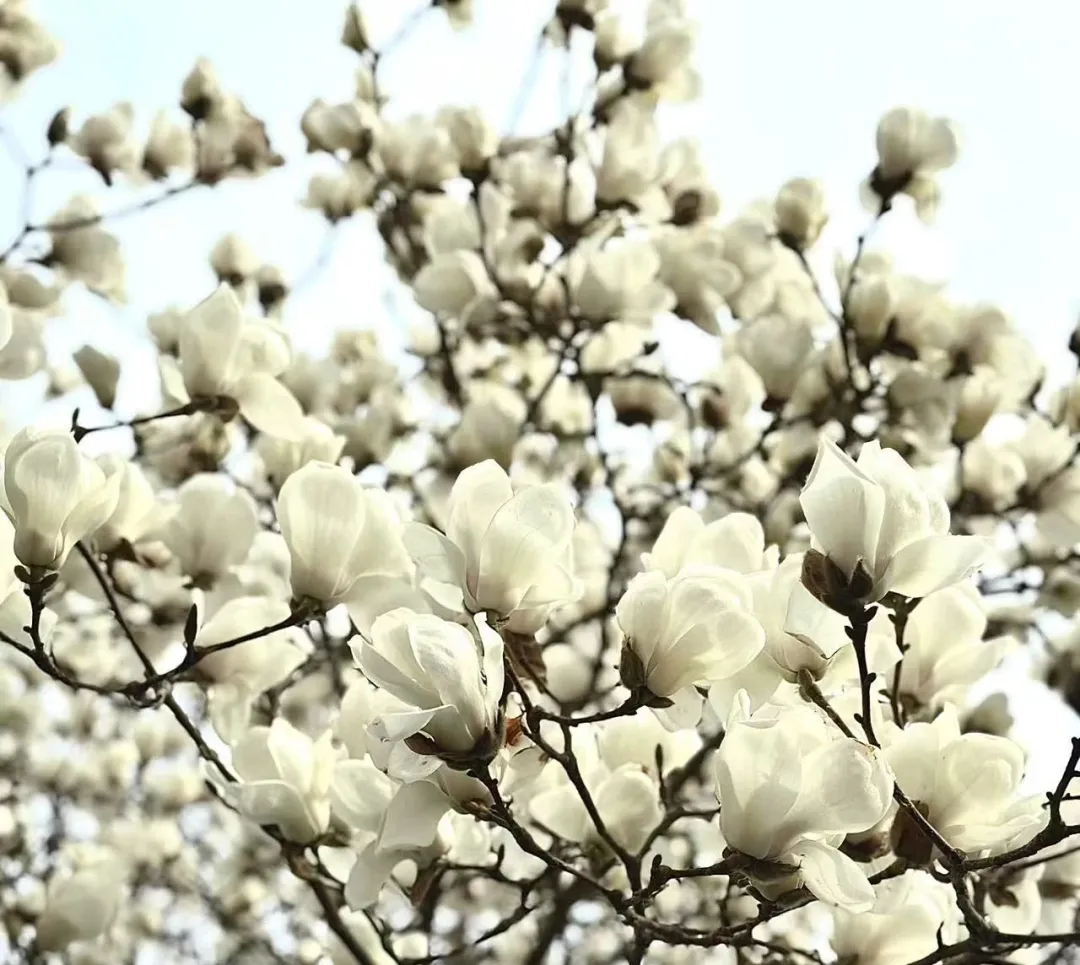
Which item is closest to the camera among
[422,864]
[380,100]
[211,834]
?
[422,864]

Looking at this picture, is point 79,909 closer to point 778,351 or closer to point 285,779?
point 285,779

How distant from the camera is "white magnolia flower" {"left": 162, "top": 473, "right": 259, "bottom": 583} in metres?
0.98

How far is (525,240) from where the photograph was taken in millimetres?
1629

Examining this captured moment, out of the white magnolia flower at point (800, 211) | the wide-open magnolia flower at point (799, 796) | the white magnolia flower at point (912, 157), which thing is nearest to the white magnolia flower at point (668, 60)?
the white magnolia flower at point (800, 211)

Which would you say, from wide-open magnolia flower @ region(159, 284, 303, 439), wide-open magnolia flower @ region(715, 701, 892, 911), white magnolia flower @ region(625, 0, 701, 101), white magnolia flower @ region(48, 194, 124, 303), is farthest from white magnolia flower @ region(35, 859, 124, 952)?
white magnolia flower @ region(625, 0, 701, 101)

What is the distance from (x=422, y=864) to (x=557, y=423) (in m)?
1.28

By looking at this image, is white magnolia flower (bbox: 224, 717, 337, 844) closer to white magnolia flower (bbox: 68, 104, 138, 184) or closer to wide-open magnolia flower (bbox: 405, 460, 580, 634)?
wide-open magnolia flower (bbox: 405, 460, 580, 634)

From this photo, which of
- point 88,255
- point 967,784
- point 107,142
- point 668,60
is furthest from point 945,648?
point 107,142

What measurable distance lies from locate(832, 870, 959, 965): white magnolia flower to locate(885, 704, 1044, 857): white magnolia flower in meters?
0.05

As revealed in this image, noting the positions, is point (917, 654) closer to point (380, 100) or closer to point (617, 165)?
point (617, 165)

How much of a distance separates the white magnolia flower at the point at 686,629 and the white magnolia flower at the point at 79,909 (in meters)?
0.89

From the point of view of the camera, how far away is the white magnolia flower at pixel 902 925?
68 cm

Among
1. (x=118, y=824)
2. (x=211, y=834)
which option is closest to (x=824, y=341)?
(x=118, y=824)

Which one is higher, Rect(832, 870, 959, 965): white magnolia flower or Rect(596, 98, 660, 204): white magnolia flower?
Rect(596, 98, 660, 204): white magnolia flower
